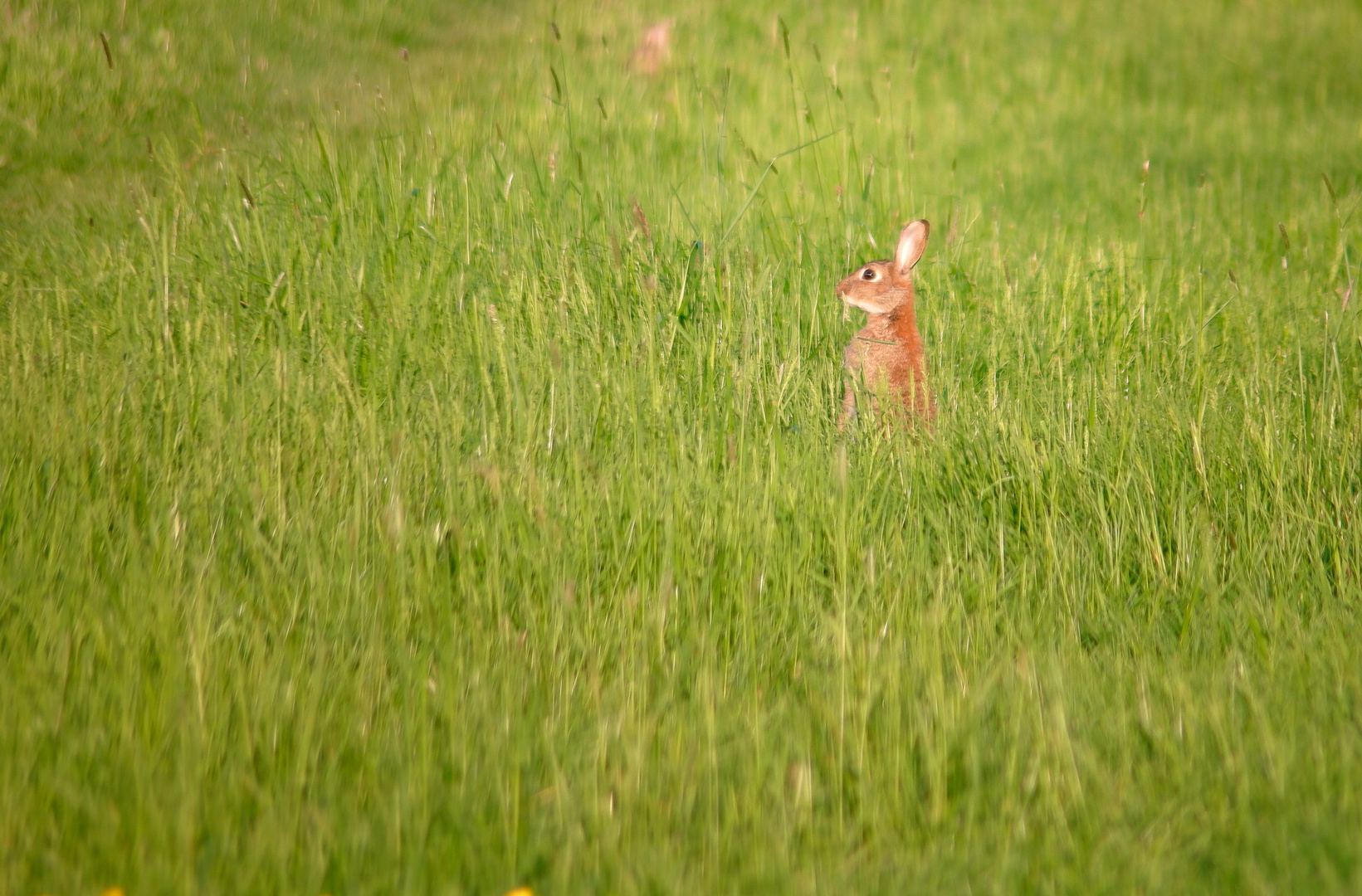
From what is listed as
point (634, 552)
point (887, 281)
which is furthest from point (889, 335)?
point (634, 552)

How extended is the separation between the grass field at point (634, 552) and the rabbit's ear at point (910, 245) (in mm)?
218

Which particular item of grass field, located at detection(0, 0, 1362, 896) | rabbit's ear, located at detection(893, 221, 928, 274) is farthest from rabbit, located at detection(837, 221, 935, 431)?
grass field, located at detection(0, 0, 1362, 896)

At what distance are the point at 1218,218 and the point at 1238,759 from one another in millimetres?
5319

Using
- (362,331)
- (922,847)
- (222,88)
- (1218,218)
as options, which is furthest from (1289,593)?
(222,88)

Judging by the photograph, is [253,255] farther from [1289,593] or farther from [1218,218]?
[1218,218]

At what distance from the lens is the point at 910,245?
4121 mm

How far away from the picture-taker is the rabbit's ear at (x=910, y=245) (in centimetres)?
409

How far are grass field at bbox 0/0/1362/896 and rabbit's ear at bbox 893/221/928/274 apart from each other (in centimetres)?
22

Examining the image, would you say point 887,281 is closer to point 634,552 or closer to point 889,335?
point 889,335

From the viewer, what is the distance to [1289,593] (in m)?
2.55

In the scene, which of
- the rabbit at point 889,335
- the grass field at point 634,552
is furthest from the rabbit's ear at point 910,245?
the grass field at point 634,552

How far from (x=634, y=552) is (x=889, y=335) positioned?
1792mm

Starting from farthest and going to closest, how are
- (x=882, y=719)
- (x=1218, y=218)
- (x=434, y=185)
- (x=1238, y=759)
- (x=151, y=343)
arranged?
(x=1218, y=218) → (x=434, y=185) → (x=151, y=343) → (x=882, y=719) → (x=1238, y=759)

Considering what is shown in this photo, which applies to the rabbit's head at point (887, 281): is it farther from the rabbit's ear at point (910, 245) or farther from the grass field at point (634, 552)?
the grass field at point (634, 552)
